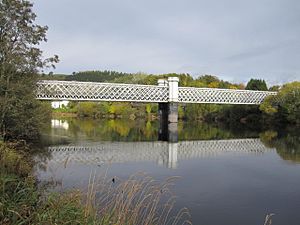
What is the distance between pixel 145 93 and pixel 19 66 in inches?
1900

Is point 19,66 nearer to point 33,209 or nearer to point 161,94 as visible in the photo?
point 33,209

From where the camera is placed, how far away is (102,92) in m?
68.1

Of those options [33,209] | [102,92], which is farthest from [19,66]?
[102,92]

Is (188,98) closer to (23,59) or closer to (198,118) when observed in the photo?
(198,118)

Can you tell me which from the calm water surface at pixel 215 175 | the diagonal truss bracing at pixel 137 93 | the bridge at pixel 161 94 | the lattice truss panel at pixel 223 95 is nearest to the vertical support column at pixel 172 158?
the calm water surface at pixel 215 175

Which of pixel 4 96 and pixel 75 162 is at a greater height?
pixel 4 96

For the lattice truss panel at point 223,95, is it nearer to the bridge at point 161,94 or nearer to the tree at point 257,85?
the bridge at point 161,94

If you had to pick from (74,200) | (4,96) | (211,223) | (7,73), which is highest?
(7,73)

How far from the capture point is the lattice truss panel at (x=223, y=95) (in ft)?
251

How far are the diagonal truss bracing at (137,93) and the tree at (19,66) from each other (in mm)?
29550

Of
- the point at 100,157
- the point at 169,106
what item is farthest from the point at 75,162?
the point at 169,106

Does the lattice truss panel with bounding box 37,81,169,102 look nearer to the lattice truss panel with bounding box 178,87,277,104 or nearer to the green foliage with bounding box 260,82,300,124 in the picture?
the lattice truss panel with bounding box 178,87,277,104

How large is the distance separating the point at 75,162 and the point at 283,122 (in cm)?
5819

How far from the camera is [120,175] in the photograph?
691 inches
